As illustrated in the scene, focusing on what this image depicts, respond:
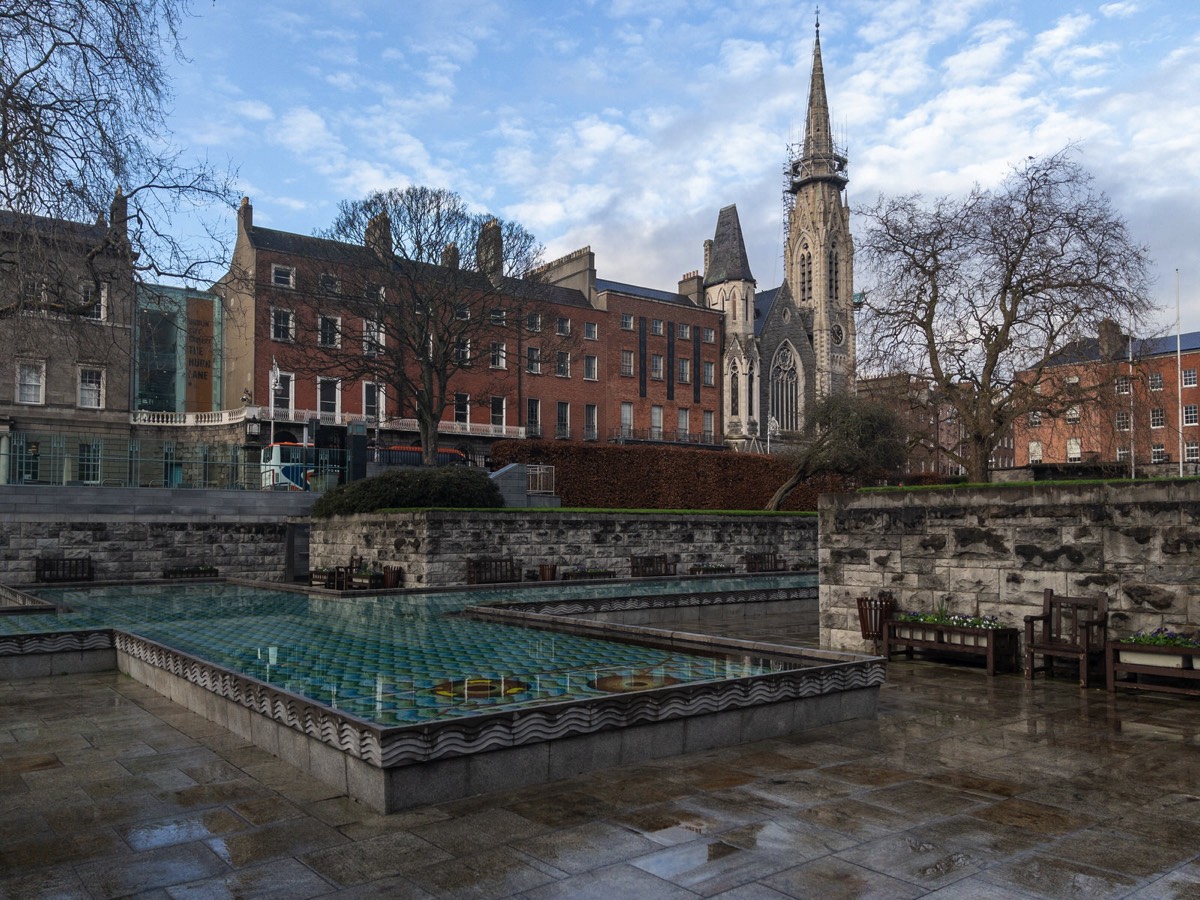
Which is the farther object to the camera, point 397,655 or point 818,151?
point 818,151

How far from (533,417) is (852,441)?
22.9 meters

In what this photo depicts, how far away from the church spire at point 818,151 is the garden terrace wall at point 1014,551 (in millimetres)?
72933

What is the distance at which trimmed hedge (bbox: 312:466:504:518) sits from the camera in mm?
22047

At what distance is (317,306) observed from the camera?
34438mm

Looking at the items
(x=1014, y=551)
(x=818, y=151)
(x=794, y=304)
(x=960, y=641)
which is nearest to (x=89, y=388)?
(x=960, y=641)

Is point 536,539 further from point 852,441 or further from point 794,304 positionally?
point 794,304

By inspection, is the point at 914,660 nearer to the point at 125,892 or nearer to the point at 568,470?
the point at 125,892

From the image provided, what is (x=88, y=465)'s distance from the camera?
2292 cm

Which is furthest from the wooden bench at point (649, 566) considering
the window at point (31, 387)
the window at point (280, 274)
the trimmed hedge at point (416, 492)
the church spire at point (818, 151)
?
the church spire at point (818, 151)

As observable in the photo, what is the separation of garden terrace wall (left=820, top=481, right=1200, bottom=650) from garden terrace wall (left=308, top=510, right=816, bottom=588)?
10000 mm

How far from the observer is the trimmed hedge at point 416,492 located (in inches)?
868

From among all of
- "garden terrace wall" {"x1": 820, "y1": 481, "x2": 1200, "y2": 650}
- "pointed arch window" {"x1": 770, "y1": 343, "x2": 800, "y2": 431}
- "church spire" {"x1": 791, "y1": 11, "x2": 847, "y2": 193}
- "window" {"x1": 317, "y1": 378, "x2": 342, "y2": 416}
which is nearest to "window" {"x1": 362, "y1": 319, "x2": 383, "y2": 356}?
"window" {"x1": 317, "y1": 378, "x2": 342, "y2": 416}

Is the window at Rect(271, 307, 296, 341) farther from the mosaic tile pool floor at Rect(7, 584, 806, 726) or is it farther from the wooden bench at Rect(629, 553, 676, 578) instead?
the mosaic tile pool floor at Rect(7, 584, 806, 726)

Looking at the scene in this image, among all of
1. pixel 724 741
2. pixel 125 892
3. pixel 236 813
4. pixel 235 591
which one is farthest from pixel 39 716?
pixel 235 591
